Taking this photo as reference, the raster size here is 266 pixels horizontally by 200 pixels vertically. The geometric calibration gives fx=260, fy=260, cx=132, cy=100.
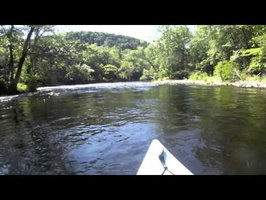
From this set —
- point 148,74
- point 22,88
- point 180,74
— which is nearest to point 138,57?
point 148,74

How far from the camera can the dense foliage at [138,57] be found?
20.8 metres

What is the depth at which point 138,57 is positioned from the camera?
193ft

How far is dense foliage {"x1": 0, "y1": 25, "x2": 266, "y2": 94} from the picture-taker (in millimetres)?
20766

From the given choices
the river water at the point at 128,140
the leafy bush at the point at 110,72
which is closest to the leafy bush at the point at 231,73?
the river water at the point at 128,140

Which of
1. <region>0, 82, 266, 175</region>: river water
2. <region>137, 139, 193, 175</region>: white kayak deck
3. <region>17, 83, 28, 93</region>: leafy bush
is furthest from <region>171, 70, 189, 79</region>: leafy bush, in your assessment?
<region>137, 139, 193, 175</region>: white kayak deck

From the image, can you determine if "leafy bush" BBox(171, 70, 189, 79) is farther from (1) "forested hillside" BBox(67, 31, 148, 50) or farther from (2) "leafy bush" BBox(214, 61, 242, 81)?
(1) "forested hillside" BBox(67, 31, 148, 50)

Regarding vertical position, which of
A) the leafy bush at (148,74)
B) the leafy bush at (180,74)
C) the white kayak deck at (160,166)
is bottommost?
the leafy bush at (148,74)

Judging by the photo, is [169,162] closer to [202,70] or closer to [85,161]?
[85,161]

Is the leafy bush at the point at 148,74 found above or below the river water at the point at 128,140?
below

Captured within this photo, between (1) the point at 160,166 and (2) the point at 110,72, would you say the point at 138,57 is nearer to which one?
(2) the point at 110,72

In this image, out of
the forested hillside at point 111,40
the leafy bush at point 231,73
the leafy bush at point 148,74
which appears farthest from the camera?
the forested hillside at point 111,40

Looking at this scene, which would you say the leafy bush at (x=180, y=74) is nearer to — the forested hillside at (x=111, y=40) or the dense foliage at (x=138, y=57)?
the dense foliage at (x=138, y=57)
